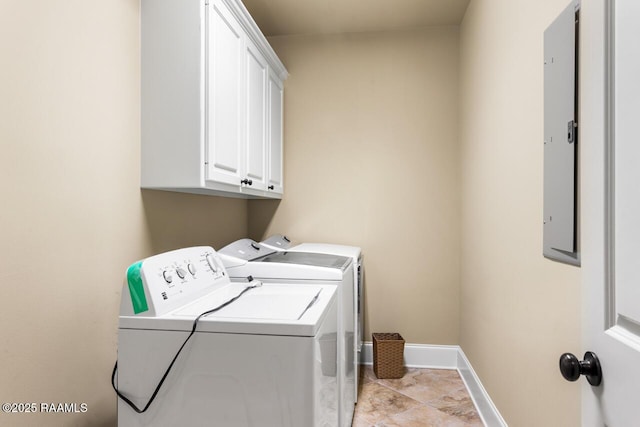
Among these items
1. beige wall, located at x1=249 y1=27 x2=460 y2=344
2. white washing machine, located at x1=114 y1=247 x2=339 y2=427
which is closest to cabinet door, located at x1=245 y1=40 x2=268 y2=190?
beige wall, located at x1=249 y1=27 x2=460 y2=344

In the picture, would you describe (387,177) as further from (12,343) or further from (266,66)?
(12,343)

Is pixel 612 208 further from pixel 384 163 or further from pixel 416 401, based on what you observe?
pixel 384 163

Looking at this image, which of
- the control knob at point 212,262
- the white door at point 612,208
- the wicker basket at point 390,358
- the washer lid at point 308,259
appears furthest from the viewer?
the wicker basket at point 390,358

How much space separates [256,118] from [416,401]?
201 cm

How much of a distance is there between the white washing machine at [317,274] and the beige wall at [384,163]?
2.95 feet

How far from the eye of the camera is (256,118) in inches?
89.9

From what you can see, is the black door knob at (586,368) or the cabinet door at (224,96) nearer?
the black door knob at (586,368)

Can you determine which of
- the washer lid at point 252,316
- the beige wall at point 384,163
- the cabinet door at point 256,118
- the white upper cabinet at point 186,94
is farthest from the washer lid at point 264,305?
the beige wall at point 384,163

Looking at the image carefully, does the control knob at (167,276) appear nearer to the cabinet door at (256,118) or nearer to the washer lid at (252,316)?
the washer lid at (252,316)

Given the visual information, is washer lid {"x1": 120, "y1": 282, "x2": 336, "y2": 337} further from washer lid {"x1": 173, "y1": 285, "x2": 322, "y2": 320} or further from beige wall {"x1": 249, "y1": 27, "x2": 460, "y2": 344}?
beige wall {"x1": 249, "y1": 27, "x2": 460, "y2": 344}

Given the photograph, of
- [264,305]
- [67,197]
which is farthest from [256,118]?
[264,305]

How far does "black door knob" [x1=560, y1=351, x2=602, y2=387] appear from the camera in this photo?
0.69 meters

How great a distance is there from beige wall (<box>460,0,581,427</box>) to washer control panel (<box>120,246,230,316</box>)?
4.08 ft

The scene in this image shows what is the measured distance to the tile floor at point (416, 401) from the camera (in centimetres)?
211
